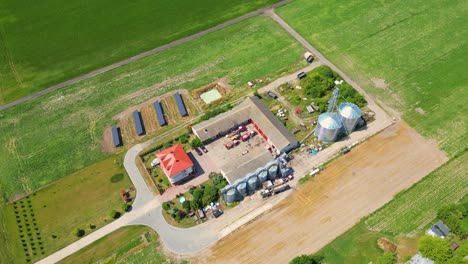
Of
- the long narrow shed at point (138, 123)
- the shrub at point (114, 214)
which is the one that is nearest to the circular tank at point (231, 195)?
the shrub at point (114, 214)

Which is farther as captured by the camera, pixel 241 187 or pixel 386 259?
pixel 241 187

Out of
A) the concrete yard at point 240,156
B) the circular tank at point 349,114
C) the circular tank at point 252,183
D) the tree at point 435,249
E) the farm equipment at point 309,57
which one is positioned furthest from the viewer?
the farm equipment at point 309,57

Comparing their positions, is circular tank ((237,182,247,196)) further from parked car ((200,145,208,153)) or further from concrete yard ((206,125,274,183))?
parked car ((200,145,208,153))

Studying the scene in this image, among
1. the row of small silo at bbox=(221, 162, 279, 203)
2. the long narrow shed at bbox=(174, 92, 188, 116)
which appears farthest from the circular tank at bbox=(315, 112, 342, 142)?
the long narrow shed at bbox=(174, 92, 188, 116)

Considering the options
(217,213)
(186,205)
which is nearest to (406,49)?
(217,213)

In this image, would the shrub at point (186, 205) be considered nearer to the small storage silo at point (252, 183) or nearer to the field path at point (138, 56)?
the small storage silo at point (252, 183)

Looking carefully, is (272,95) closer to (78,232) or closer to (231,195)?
(231,195)
